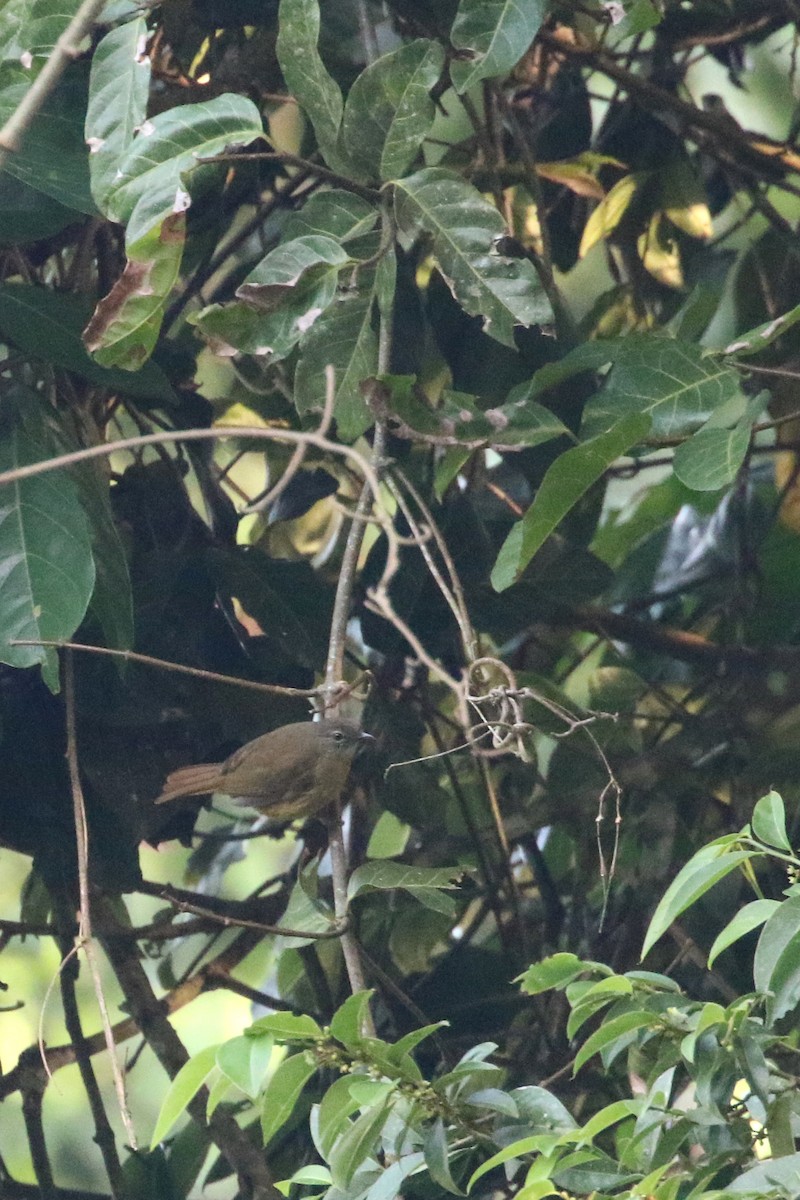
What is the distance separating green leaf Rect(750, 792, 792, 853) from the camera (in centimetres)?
110

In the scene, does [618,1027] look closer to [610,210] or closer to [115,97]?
[115,97]

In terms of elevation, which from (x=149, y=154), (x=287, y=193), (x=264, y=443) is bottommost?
(x=264, y=443)

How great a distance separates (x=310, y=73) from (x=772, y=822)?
1.07 m

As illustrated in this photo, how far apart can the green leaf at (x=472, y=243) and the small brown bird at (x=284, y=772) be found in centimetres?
63

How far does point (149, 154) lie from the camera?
60.9 inches

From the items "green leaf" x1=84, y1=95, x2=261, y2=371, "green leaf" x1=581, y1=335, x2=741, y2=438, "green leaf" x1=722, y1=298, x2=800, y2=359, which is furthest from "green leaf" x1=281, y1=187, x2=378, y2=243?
"green leaf" x1=722, y1=298, x2=800, y2=359

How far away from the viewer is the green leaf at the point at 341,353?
171 centimetres

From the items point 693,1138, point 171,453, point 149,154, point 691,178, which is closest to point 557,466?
point 149,154

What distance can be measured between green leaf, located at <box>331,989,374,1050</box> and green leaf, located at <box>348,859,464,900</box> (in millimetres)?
392

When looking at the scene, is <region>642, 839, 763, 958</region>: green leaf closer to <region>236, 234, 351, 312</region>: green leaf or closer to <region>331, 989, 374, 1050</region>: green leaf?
<region>331, 989, 374, 1050</region>: green leaf

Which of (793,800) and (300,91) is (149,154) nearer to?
(300,91)

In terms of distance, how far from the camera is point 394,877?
4.77 ft

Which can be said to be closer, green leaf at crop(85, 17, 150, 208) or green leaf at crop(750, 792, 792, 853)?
Result: green leaf at crop(750, 792, 792, 853)

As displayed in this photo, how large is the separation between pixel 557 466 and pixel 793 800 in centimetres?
104
